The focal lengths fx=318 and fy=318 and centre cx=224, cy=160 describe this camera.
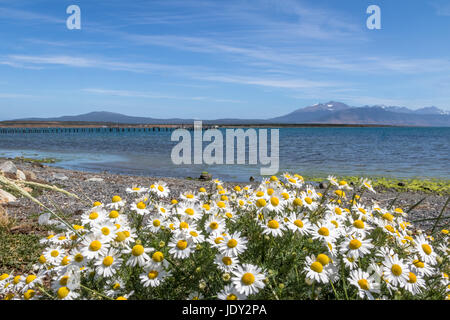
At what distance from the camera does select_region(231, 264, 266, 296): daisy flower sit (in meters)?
2.16

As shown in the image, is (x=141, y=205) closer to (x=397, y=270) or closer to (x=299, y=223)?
(x=299, y=223)

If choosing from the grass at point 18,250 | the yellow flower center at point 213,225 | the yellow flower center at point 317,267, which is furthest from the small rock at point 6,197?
the yellow flower center at point 317,267

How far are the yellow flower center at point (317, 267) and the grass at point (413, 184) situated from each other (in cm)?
1693

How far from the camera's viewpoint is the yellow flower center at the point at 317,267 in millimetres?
2324

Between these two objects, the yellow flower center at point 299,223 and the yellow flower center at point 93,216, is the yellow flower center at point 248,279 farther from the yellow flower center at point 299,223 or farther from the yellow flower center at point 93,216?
the yellow flower center at point 93,216

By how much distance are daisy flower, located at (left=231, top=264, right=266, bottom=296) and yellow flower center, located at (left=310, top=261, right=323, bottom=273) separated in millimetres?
409

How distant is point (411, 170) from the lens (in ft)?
85.7

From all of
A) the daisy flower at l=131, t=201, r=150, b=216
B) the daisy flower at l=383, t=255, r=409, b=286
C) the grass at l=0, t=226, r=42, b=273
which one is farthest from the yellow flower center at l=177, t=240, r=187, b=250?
the grass at l=0, t=226, r=42, b=273

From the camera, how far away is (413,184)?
1945 cm

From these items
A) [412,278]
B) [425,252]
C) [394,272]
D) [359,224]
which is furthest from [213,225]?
[425,252]

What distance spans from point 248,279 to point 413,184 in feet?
67.8
